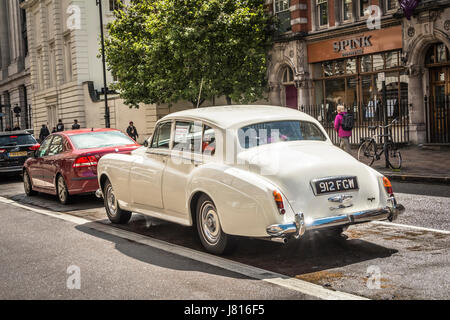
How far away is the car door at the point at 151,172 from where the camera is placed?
23.8 feet

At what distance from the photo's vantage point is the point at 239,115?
666 cm

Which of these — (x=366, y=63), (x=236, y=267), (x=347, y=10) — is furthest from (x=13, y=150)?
(x=347, y=10)

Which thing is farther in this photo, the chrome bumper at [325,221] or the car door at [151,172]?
the car door at [151,172]

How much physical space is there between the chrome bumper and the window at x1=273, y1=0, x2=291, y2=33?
22950mm

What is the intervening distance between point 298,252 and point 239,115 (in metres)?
1.69

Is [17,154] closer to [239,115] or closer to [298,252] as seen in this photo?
[239,115]

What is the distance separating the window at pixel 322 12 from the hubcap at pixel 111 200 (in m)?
19.8

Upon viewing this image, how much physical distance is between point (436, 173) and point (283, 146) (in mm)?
8247

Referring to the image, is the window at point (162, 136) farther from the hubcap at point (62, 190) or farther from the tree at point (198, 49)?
the tree at point (198, 49)

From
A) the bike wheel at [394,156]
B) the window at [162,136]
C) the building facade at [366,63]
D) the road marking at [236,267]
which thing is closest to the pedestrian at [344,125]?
the bike wheel at [394,156]

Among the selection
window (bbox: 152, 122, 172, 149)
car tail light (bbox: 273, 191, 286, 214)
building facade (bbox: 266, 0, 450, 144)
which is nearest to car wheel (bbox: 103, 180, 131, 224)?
window (bbox: 152, 122, 172, 149)

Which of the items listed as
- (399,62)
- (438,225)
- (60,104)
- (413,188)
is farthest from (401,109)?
(60,104)

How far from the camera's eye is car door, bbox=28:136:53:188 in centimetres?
1242
